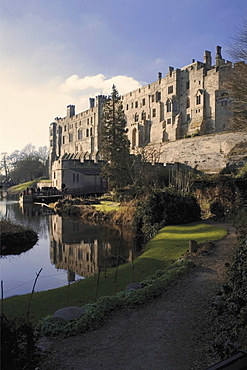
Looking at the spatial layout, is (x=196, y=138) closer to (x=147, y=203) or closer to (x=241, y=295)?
(x=147, y=203)

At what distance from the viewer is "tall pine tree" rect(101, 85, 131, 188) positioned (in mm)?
31078

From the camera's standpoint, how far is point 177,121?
52.9m

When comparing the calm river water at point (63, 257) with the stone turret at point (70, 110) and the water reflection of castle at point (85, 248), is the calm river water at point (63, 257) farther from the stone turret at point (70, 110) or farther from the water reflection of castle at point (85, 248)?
the stone turret at point (70, 110)

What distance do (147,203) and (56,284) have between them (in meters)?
7.25

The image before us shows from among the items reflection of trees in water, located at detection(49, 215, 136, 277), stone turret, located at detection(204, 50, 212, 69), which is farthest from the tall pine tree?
stone turret, located at detection(204, 50, 212, 69)

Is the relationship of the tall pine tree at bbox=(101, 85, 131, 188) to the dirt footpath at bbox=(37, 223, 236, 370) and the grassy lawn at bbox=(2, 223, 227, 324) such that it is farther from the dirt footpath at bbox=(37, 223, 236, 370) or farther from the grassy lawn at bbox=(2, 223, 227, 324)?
the dirt footpath at bbox=(37, 223, 236, 370)

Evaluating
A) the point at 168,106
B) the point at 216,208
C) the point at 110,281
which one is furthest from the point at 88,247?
the point at 168,106

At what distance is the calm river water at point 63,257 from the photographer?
9500 mm

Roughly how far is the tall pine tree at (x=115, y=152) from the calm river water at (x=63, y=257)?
12007mm

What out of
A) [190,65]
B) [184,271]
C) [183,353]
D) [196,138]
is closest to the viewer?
[183,353]

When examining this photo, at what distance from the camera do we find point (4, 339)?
353 centimetres

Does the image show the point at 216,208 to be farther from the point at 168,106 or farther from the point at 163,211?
the point at 168,106

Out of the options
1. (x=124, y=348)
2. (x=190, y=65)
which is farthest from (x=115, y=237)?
(x=190, y=65)

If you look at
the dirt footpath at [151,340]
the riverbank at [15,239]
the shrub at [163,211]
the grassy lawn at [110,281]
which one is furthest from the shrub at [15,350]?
the shrub at [163,211]
